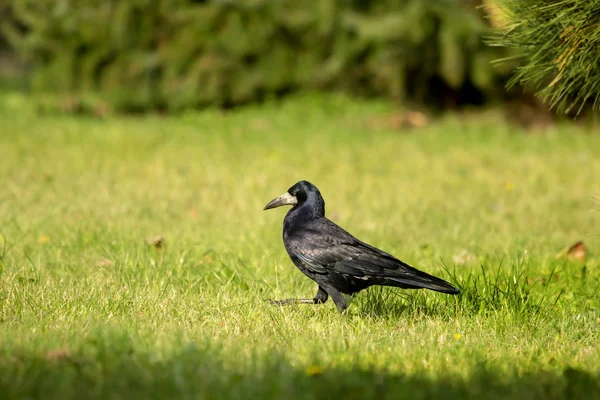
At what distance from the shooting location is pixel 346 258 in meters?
4.46

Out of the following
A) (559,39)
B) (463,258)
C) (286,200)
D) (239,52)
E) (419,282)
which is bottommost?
(463,258)

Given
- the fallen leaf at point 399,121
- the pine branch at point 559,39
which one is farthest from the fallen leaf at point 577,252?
the fallen leaf at point 399,121

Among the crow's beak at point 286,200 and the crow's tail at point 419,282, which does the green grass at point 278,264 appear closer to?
the crow's tail at point 419,282

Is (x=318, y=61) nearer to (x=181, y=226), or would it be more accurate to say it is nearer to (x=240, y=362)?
(x=181, y=226)

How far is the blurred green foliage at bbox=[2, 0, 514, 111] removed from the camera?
13.3 m

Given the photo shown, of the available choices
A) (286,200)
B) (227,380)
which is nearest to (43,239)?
(286,200)

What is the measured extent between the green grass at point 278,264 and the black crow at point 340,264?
179mm

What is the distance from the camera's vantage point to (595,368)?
3715 mm

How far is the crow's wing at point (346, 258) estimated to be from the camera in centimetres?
430

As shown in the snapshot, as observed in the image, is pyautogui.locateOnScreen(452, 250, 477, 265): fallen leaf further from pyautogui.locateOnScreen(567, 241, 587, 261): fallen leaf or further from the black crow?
the black crow

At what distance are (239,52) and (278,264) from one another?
28.3ft

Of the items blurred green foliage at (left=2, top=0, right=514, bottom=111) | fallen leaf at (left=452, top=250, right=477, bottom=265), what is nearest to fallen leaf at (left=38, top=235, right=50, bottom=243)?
fallen leaf at (left=452, top=250, right=477, bottom=265)

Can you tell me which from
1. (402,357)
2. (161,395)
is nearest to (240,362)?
(161,395)

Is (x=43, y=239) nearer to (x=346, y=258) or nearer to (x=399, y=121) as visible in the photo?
(x=346, y=258)
